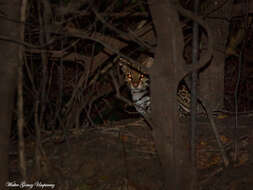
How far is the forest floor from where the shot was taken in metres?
2.97

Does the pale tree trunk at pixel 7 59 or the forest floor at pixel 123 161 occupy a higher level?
the pale tree trunk at pixel 7 59

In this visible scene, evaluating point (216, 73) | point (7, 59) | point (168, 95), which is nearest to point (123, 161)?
point (168, 95)

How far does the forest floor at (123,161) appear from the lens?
9.75 feet

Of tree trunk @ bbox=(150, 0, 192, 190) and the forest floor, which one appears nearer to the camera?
tree trunk @ bbox=(150, 0, 192, 190)

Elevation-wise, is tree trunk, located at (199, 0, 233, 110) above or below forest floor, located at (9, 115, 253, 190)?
above

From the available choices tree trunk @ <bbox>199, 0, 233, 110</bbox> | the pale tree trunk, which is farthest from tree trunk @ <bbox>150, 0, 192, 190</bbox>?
tree trunk @ <bbox>199, 0, 233, 110</bbox>

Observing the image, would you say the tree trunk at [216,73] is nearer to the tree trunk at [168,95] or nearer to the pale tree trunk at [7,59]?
the tree trunk at [168,95]

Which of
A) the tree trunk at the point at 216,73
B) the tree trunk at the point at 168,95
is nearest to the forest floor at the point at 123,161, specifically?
the tree trunk at the point at 168,95

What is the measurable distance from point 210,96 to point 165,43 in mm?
1860

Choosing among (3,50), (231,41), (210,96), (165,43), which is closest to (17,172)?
(3,50)

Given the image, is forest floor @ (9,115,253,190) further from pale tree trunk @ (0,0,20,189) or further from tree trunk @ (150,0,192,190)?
pale tree trunk @ (0,0,20,189)

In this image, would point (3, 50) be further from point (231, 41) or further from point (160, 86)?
point (231, 41)

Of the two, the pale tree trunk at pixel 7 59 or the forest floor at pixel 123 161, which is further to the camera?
the forest floor at pixel 123 161

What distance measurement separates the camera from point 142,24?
14.4 ft
